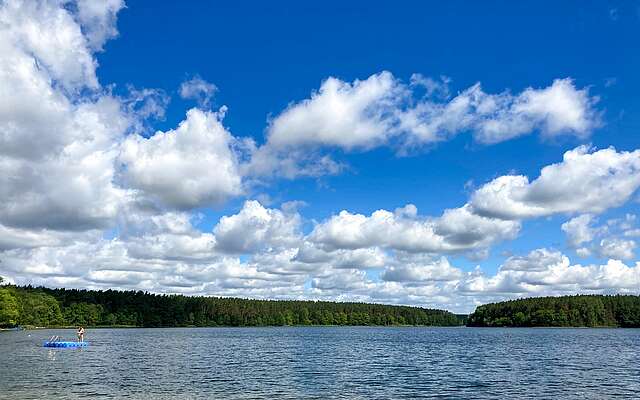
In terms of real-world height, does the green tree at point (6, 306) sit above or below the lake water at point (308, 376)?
above

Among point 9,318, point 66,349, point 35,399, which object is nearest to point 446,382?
point 35,399

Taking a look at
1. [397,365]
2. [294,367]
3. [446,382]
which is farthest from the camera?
[397,365]

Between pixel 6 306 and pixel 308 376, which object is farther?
pixel 6 306

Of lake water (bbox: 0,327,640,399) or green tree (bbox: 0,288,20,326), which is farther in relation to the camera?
green tree (bbox: 0,288,20,326)

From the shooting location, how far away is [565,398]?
184ft

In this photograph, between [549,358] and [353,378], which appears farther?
[549,358]

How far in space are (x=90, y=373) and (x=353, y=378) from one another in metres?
32.2

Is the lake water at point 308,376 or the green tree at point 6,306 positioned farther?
the green tree at point 6,306

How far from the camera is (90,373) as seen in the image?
2864 inches

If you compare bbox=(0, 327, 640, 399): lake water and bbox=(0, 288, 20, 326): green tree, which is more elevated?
bbox=(0, 288, 20, 326): green tree

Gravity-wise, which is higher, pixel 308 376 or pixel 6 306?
pixel 6 306

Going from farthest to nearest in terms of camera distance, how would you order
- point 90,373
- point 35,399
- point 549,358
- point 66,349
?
point 66,349 < point 549,358 < point 90,373 < point 35,399

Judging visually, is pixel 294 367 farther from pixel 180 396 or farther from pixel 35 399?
pixel 35 399

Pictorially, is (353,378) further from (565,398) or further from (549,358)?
(549,358)
